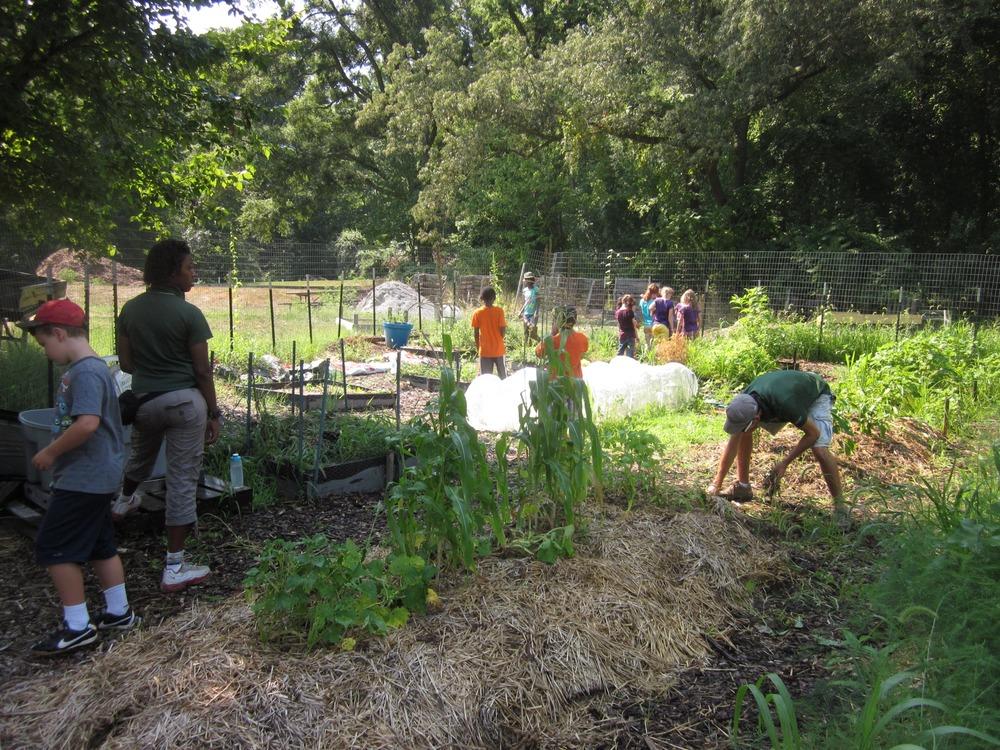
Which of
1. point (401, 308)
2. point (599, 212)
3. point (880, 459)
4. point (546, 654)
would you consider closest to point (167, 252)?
point (546, 654)

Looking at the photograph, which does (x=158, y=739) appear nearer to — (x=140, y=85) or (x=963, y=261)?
(x=140, y=85)

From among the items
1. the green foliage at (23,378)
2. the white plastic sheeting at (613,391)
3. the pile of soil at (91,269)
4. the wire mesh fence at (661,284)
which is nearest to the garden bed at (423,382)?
the white plastic sheeting at (613,391)

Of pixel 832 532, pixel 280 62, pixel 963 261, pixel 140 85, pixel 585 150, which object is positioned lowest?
pixel 832 532

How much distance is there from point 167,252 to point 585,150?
18.1 metres

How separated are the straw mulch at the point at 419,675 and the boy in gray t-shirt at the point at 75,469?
31 cm

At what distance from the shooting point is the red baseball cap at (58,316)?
2.94 metres

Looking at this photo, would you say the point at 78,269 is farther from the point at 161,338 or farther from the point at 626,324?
the point at 161,338

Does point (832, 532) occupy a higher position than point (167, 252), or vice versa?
point (167, 252)

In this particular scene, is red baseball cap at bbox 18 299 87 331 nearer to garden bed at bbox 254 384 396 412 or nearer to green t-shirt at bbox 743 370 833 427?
garden bed at bbox 254 384 396 412

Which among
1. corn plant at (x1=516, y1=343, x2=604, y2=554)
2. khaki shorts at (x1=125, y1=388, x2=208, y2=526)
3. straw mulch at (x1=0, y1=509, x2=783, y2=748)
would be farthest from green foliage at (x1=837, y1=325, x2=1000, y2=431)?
khaki shorts at (x1=125, y1=388, x2=208, y2=526)

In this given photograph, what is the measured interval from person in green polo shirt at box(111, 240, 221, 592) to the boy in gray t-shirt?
1.37ft

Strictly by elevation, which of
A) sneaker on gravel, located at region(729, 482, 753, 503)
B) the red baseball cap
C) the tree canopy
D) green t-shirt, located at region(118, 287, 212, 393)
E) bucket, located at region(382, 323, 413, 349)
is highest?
the tree canopy

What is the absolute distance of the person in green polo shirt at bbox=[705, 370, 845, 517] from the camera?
457 centimetres

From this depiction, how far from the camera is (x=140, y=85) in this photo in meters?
5.72
